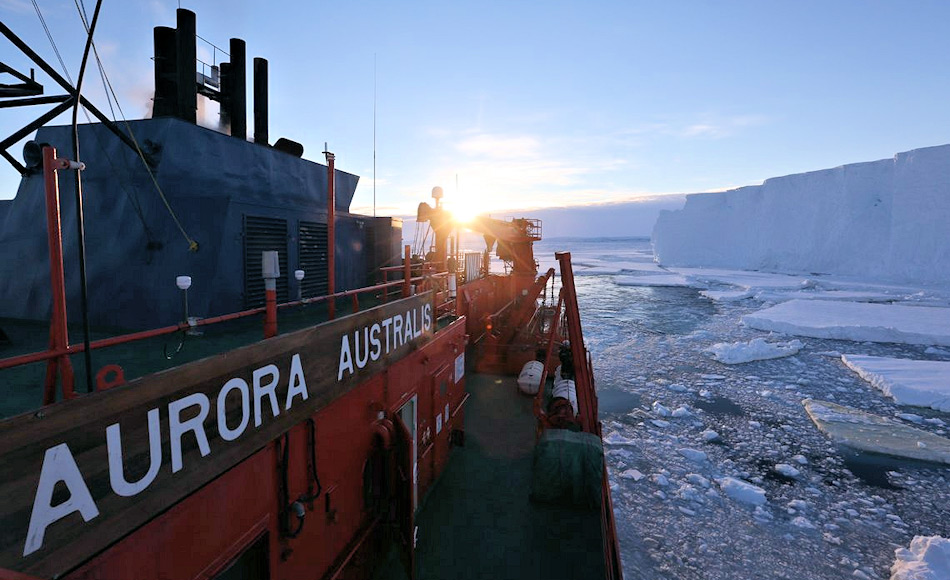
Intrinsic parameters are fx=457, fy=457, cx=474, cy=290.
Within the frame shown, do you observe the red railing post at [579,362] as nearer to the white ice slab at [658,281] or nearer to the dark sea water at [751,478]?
the dark sea water at [751,478]

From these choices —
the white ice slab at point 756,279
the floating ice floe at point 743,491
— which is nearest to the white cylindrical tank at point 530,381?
the floating ice floe at point 743,491

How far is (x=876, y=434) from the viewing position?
15758 millimetres

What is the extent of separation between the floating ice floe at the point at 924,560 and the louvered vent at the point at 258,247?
1361 cm

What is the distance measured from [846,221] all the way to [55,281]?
75207 mm

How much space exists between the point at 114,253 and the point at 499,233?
16.0m

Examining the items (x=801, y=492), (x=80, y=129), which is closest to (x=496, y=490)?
(x=801, y=492)

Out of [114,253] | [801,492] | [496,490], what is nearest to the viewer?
[114,253]

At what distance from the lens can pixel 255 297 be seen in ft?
26.3

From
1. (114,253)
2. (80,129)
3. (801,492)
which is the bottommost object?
(801,492)

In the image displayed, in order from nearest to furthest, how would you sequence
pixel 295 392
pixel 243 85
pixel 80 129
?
pixel 295 392
pixel 80 129
pixel 243 85

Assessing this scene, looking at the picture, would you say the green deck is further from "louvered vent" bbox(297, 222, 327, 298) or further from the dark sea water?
"louvered vent" bbox(297, 222, 327, 298)

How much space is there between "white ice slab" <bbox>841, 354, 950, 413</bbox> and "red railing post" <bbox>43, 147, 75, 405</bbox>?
2605 cm

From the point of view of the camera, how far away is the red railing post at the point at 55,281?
2.43 meters

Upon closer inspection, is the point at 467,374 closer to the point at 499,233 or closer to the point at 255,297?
the point at 499,233
